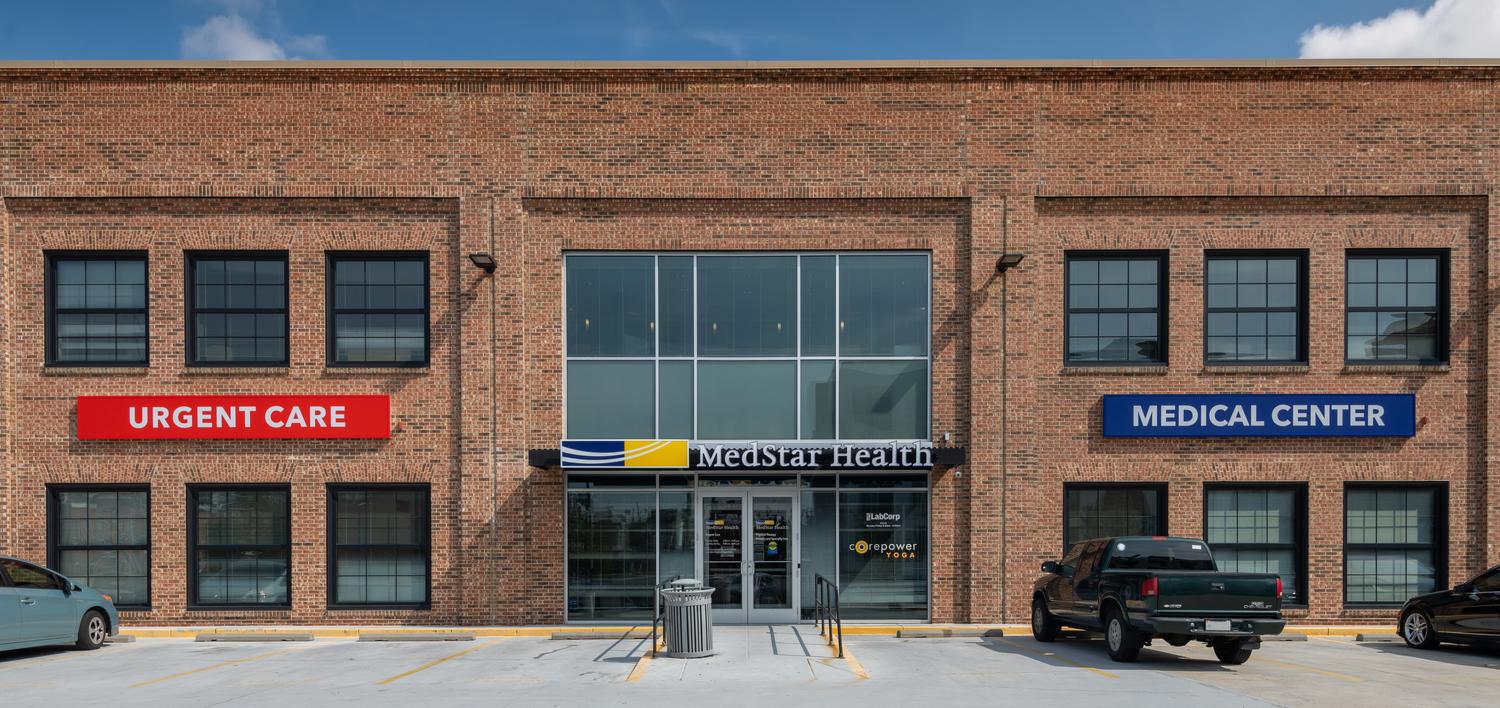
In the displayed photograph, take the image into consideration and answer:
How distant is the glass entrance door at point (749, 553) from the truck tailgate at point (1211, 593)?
5987 millimetres

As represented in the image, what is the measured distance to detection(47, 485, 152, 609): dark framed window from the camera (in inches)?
651

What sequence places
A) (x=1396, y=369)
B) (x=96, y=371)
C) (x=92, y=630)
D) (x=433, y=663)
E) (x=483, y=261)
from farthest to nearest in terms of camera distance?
(x=1396, y=369) < (x=96, y=371) < (x=483, y=261) < (x=92, y=630) < (x=433, y=663)

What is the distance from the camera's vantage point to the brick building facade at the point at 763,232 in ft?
53.9

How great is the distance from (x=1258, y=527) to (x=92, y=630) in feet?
59.0

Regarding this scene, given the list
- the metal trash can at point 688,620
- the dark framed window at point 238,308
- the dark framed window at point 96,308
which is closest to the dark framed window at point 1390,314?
the metal trash can at point 688,620

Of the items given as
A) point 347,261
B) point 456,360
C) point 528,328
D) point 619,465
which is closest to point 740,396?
point 619,465

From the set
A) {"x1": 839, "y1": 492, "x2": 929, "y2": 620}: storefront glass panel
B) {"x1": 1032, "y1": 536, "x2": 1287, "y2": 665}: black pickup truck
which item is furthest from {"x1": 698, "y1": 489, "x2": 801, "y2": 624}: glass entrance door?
{"x1": 1032, "y1": 536, "x2": 1287, "y2": 665}: black pickup truck

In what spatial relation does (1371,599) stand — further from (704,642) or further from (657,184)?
(657,184)

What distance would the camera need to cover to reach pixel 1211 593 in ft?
41.1

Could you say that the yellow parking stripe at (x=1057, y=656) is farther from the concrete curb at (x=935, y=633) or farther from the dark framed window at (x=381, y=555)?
the dark framed window at (x=381, y=555)

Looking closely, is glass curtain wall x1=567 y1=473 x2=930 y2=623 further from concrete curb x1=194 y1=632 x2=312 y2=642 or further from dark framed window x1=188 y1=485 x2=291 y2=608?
dark framed window x1=188 y1=485 x2=291 y2=608

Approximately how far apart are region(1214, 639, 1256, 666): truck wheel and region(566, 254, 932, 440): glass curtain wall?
547cm

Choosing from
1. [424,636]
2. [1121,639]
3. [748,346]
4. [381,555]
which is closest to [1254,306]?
[1121,639]

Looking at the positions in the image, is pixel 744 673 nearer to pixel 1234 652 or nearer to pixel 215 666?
pixel 1234 652
